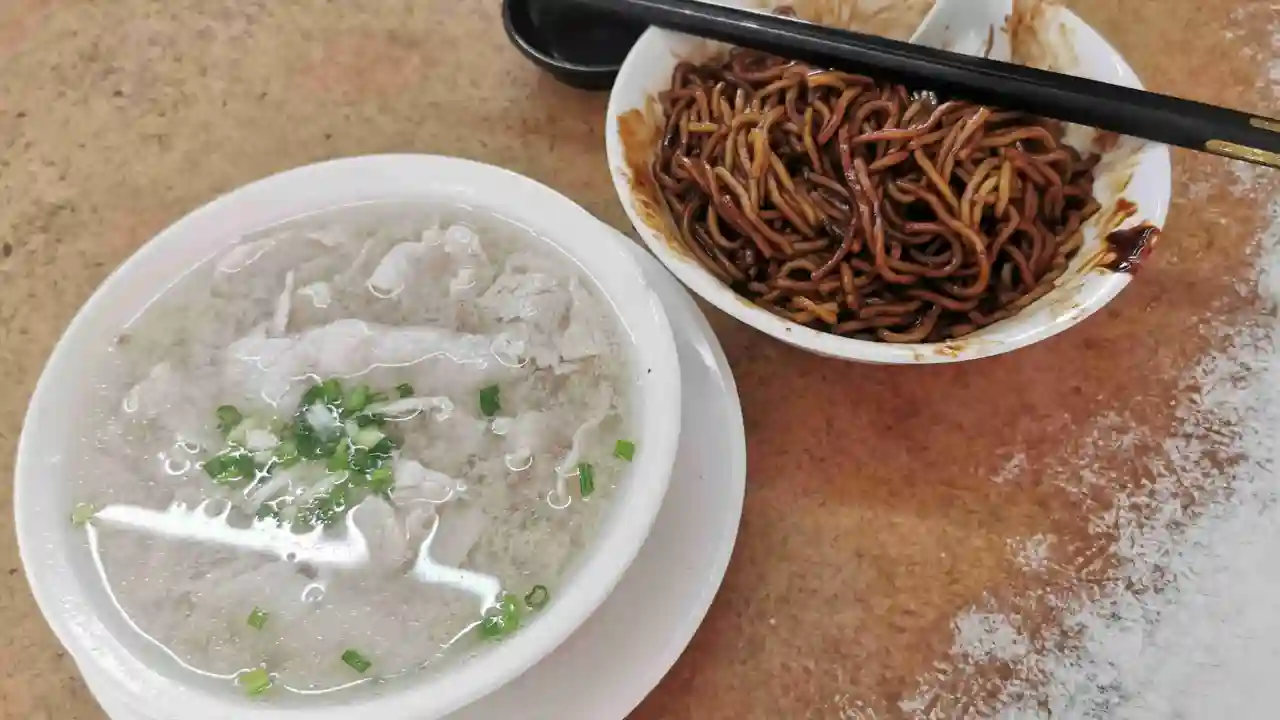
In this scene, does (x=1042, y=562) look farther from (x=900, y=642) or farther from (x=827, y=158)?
(x=827, y=158)

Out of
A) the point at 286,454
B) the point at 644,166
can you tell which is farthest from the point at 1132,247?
the point at 286,454

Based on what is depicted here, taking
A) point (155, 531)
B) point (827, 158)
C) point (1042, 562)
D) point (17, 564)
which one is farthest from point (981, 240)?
point (17, 564)

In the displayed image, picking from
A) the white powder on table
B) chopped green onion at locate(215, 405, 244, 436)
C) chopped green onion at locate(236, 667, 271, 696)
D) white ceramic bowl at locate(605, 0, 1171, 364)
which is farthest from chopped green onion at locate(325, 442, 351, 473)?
the white powder on table

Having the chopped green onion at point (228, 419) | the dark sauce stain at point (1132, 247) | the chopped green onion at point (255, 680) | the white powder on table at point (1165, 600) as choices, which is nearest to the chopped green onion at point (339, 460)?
the chopped green onion at point (228, 419)

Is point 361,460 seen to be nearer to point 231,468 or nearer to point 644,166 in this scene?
point 231,468

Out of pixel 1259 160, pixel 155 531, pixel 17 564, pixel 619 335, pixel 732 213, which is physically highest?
pixel 1259 160

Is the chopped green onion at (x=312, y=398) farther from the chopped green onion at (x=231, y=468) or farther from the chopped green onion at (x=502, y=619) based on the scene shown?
the chopped green onion at (x=502, y=619)

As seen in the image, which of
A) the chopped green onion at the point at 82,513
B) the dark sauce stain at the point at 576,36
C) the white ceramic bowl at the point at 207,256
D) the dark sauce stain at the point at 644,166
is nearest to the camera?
the white ceramic bowl at the point at 207,256
